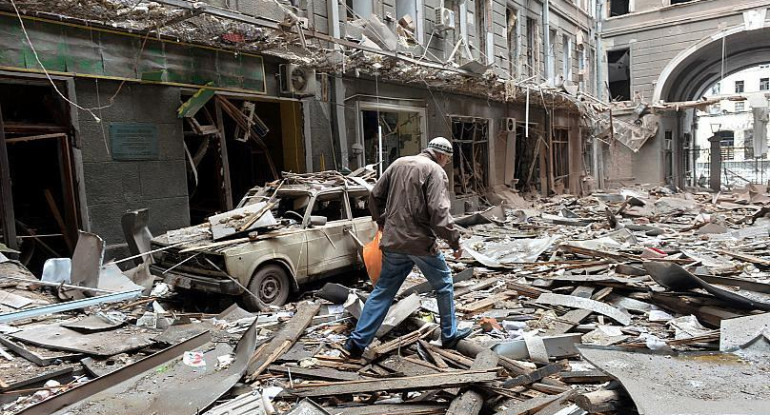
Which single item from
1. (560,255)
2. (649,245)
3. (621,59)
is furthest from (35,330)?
(621,59)

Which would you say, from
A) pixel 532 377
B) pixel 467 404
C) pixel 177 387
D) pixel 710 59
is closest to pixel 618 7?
pixel 710 59

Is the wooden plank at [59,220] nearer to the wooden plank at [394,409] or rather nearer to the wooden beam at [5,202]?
the wooden beam at [5,202]

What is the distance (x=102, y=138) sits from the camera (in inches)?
335

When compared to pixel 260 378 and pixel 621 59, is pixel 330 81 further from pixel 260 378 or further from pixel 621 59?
pixel 621 59

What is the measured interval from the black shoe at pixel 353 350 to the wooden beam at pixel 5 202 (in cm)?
590

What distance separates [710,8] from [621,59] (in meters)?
5.79

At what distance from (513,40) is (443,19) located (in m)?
5.87

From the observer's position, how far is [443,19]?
15.4m

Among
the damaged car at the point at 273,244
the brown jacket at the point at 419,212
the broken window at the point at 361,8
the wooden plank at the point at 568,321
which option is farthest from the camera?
the broken window at the point at 361,8

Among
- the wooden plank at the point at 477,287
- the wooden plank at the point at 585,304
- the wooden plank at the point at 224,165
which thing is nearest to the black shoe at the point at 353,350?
the wooden plank at the point at 477,287

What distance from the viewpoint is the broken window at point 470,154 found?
17438 mm

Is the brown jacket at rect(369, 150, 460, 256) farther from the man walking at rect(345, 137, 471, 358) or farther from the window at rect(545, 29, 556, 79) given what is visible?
the window at rect(545, 29, 556, 79)

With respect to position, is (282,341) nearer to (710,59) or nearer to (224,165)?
(224,165)

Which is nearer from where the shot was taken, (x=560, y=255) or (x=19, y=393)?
(x=19, y=393)
